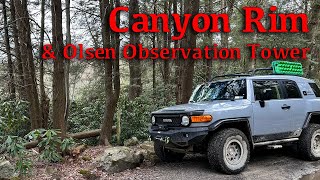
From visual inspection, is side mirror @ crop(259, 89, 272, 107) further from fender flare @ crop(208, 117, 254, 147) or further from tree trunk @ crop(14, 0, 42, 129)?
tree trunk @ crop(14, 0, 42, 129)

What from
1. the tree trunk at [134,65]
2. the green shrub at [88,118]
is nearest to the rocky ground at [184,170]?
the green shrub at [88,118]

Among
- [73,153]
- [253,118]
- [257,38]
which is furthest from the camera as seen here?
[257,38]

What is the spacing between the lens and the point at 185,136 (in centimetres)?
595

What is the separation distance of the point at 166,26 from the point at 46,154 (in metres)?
14.0

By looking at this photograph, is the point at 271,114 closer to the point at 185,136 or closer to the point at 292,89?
the point at 292,89

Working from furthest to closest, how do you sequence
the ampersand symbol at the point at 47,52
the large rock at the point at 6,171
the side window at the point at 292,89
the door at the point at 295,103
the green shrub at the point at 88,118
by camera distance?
1. the green shrub at the point at 88,118
2. the ampersand symbol at the point at 47,52
3. the side window at the point at 292,89
4. the door at the point at 295,103
5. the large rock at the point at 6,171

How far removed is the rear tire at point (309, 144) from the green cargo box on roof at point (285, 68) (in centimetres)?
143

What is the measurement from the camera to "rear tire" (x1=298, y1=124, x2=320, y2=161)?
7.18 metres

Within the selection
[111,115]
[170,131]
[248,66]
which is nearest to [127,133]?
[111,115]

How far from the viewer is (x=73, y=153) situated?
25.3ft

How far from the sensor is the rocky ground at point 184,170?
607 centimetres

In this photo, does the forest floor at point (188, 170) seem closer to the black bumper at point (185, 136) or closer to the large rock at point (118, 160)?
the large rock at point (118, 160)

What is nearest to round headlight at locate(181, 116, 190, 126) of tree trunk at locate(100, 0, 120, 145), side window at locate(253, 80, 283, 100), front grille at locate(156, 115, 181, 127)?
front grille at locate(156, 115, 181, 127)

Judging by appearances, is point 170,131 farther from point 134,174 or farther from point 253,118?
point 253,118
